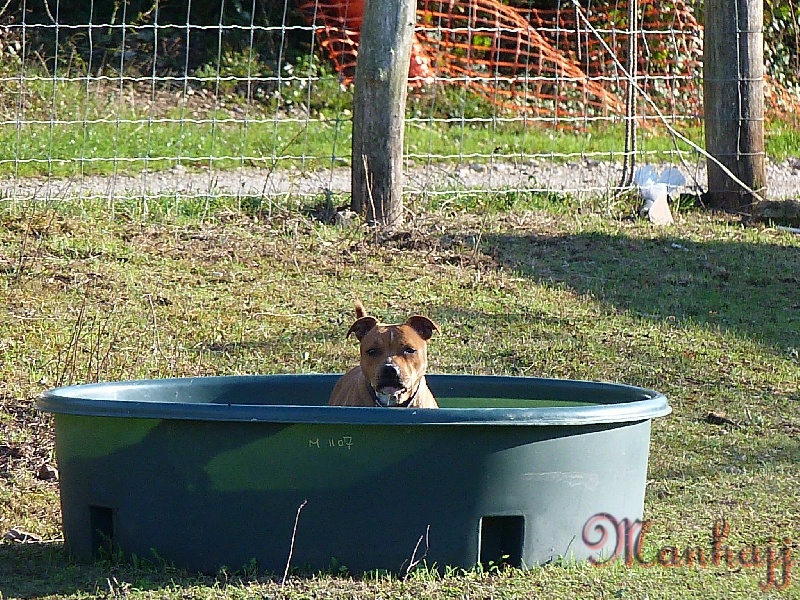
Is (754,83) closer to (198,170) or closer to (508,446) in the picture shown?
(198,170)

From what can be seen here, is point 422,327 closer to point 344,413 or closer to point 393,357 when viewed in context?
point 393,357

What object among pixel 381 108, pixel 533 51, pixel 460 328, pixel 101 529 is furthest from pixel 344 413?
pixel 533 51

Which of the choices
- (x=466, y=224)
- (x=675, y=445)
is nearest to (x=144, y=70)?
(x=466, y=224)

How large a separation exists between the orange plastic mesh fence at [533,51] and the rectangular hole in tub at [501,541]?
10.8 m

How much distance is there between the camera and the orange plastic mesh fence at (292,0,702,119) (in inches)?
601

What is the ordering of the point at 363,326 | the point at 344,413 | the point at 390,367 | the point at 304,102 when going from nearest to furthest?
the point at 344,413 < the point at 390,367 < the point at 363,326 < the point at 304,102

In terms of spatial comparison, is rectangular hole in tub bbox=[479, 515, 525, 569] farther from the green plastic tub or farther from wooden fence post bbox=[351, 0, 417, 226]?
wooden fence post bbox=[351, 0, 417, 226]

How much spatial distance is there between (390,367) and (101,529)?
3.77 ft

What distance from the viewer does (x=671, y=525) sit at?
4.73 meters

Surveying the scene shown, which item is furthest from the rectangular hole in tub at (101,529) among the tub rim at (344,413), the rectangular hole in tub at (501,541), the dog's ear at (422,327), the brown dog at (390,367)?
the dog's ear at (422,327)

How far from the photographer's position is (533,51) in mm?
16562

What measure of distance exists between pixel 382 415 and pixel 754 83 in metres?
7.21

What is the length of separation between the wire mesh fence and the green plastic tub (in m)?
5.61

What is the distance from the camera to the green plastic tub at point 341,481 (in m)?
3.88
